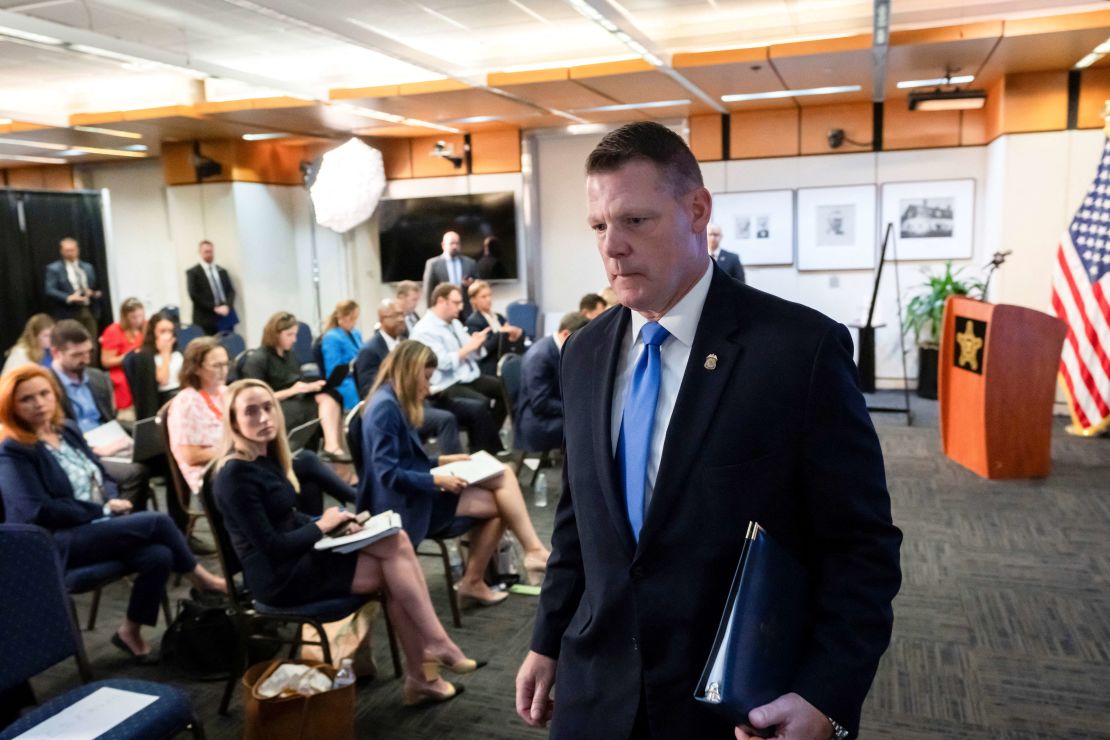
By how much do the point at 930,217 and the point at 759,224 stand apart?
70.5 inches

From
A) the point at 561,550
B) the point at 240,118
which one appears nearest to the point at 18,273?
the point at 240,118

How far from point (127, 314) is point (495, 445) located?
350cm

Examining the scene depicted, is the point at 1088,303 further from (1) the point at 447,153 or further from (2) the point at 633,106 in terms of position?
(1) the point at 447,153

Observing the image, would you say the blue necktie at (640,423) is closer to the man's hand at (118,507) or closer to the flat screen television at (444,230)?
the man's hand at (118,507)

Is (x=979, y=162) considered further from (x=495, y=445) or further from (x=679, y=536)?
(x=679, y=536)

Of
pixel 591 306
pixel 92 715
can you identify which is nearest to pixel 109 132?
pixel 591 306

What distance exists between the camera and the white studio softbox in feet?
12.2

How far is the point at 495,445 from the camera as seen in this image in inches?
249

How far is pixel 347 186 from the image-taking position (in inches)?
156

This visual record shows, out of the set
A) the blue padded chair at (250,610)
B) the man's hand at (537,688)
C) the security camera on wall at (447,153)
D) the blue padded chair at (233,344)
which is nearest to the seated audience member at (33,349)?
the blue padded chair at (233,344)

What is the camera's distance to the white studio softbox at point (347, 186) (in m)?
3.71

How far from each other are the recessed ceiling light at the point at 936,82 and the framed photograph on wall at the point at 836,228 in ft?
4.54

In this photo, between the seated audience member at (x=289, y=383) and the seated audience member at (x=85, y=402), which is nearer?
the seated audience member at (x=85, y=402)

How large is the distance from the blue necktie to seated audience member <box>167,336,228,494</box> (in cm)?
340
